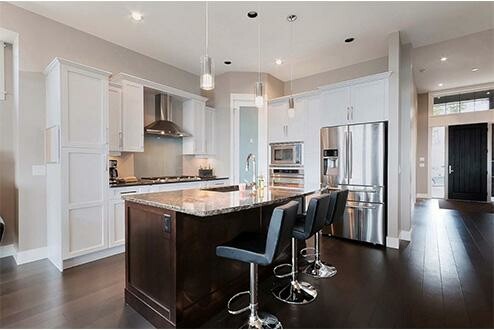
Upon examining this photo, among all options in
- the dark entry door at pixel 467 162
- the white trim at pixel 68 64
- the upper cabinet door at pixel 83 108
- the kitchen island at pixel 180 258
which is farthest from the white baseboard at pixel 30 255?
the dark entry door at pixel 467 162

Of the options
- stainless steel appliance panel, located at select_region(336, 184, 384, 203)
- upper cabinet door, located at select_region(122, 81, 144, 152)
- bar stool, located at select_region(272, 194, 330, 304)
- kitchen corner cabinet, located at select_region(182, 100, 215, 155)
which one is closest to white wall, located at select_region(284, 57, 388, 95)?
kitchen corner cabinet, located at select_region(182, 100, 215, 155)

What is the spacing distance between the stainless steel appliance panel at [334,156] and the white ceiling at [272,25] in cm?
144

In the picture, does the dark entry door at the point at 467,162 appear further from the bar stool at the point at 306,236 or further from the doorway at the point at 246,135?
the bar stool at the point at 306,236

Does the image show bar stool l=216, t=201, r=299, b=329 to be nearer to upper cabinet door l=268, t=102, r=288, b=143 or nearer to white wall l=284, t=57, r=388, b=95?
upper cabinet door l=268, t=102, r=288, b=143

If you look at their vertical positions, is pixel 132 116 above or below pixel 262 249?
above

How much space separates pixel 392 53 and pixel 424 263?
2.96m

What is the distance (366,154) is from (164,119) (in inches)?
141

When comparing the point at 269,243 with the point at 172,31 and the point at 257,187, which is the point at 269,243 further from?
the point at 172,31

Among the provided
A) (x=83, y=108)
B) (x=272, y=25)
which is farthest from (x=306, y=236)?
(x=83, y=108)

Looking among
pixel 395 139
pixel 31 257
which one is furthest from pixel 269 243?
pixel 31 257

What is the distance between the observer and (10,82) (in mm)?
3342

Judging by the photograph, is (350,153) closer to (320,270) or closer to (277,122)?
(277,122)

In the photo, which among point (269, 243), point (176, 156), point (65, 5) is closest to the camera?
point (269, 243)

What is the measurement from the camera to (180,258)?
1819mm
